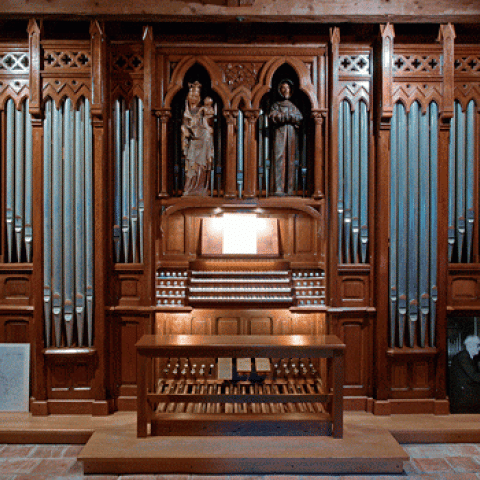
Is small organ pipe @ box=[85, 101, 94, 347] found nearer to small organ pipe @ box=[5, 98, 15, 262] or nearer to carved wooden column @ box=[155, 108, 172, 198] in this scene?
carved wooden column @ box=[155, 108, 172, 198]

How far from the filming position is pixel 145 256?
518cm

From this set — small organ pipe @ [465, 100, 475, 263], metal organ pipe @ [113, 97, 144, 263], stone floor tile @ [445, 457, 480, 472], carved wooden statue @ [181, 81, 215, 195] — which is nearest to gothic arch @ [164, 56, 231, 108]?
carved wooden statue @ [181, 81, 215, 195]

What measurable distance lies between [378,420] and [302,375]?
3.24 feet

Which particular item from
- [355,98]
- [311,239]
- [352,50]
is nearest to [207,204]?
[311,239]

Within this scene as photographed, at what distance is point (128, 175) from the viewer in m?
5.21

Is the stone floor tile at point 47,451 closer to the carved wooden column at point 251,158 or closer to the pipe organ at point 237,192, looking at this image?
the pipe organ at point 237,192

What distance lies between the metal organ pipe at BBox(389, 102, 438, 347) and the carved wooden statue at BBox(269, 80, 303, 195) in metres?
1.17

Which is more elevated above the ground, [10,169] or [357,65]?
[357,65]

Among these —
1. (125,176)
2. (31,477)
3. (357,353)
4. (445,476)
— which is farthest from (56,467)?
(445,476)

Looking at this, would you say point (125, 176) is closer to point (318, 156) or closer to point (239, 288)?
point (239, 288)

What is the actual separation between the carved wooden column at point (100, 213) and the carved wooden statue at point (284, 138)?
6.67 feet

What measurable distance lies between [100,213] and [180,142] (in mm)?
1363

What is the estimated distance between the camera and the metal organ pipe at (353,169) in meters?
5.19

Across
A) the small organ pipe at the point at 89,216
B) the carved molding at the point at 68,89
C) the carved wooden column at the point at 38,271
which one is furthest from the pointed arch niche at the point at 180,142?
the carved wooden column at the point at 38,271
